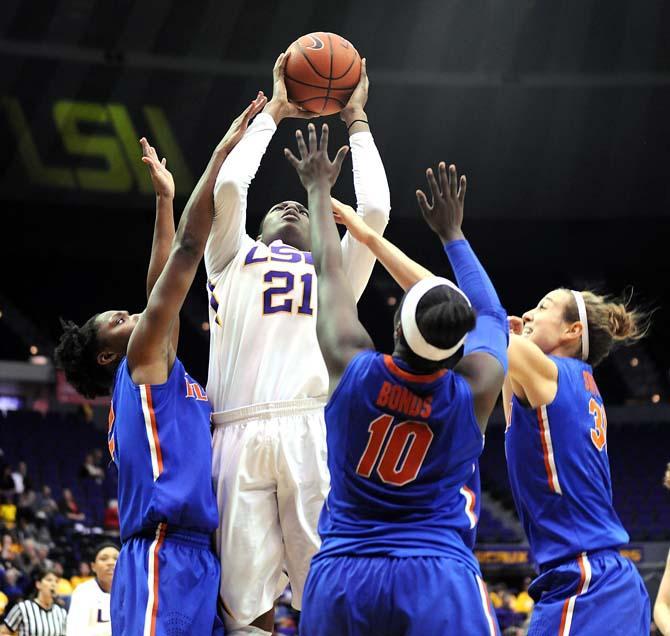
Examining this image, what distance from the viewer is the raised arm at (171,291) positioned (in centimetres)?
402

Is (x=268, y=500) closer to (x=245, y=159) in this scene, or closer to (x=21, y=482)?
(x=245, y=159)

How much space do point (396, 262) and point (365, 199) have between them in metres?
0.45

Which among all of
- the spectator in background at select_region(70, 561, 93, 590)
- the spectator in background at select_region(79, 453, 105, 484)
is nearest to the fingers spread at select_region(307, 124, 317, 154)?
the spectator in background at select_region(70, 561, 93, 590)

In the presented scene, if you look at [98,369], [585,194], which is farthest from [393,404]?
[585,194]

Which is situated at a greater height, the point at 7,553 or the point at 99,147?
the point at 99,147

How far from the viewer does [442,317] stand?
3033 millimetres

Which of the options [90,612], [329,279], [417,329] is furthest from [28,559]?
[417,329]

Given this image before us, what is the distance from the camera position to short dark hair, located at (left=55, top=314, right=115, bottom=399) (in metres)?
4.55

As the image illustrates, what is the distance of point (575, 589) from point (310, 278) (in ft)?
5.43

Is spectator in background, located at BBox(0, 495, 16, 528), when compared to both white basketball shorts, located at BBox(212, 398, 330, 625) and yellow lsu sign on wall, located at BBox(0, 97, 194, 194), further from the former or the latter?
white basketball shorts, located at BBox(212, 398, 330, 625)

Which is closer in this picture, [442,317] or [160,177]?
[442,317]

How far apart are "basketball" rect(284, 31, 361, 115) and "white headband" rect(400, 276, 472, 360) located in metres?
1.63

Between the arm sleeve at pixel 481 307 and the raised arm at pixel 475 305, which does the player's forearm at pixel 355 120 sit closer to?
the raised arm at pixel 475 305

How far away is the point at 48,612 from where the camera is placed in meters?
10.4
